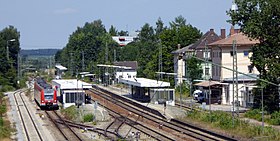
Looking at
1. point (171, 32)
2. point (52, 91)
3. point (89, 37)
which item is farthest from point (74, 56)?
point (52, 91)

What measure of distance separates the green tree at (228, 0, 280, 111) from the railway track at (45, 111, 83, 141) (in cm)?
1516

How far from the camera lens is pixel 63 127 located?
133 ft

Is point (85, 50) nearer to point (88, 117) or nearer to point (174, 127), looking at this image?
point (88, 117)

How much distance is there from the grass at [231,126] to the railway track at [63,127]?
8.88 m

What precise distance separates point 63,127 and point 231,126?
12489 millimetres

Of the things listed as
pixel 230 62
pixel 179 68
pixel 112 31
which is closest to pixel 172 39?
pixel 179 68

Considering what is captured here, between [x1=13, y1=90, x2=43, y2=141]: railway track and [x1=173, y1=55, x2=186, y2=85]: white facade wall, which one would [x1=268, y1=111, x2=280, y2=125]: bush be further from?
[x1=173, y1=55, x2=186, y2=85]: white facade wall

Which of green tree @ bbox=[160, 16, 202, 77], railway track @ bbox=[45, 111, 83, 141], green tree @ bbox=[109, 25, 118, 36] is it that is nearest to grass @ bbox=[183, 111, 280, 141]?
railway track @ bbox=[45, 111, 83, 141]

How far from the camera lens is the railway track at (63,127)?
34.2 meters

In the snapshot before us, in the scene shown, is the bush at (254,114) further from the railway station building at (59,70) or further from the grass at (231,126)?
the railway station building at (59,70)

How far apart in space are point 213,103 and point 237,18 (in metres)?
14.5

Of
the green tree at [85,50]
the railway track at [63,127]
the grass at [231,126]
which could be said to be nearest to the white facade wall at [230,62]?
the grass at [231,126]

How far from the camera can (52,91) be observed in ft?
178

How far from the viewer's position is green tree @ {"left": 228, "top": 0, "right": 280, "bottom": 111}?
4166 cm
